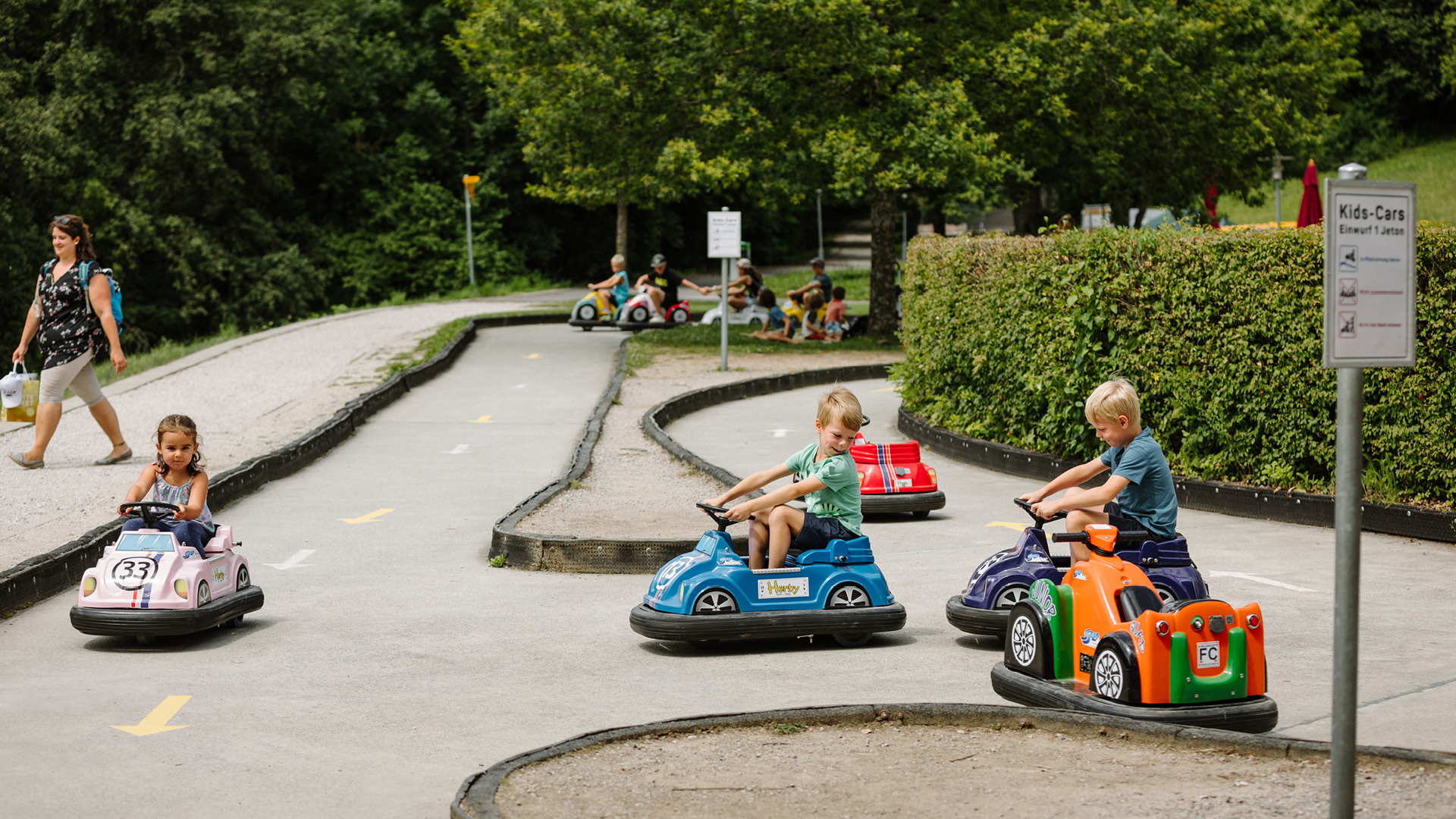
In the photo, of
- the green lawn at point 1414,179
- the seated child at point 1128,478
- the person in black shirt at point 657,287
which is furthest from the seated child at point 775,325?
the green lawn at point 1414,179

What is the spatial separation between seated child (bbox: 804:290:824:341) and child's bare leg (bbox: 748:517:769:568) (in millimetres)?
20997

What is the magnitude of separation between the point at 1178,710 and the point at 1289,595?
3069mm

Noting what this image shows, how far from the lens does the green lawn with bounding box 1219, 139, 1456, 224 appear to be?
169 feet

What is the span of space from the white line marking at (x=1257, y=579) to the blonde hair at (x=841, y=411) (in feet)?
9.69

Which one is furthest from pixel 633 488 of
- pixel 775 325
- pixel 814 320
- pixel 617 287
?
pixel 617 287

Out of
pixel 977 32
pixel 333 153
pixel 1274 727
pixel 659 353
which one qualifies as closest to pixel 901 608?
pixel 1274 727

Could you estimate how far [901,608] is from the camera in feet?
24.1

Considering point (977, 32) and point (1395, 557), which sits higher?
point (977, 32)

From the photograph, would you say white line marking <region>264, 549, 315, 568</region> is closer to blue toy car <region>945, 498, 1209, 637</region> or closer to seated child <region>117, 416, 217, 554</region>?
seated child <region>117, 416, 217, 554</region>

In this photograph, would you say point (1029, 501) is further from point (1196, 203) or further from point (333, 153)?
point (333, 153)

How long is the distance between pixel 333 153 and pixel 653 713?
4914cm

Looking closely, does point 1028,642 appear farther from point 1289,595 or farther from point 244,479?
point 244,479

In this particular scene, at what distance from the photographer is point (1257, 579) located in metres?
8.70

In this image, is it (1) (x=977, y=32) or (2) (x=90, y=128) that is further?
(2) (x=90, y=128)
